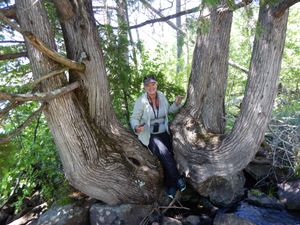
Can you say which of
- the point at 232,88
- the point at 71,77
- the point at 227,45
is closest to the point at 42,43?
the point at 71,77

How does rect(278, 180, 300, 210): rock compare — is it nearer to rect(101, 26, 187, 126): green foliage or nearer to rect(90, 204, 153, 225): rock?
rect(90, 204, 153, 225): rock

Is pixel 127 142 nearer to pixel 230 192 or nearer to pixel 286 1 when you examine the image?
pixel 230 192

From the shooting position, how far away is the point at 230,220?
168 inches

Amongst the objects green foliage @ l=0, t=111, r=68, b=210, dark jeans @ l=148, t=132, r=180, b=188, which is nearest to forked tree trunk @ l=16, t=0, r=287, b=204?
dark jeans @ l=148, t=132, r=180, b=188

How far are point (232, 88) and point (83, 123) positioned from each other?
17.4ft

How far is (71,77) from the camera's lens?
3975 millimetres

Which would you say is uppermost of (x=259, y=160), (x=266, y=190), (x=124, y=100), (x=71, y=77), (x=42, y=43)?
(x=42, y=43)

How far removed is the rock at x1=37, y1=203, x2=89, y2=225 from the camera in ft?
15.1

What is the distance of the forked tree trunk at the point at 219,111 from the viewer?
12.3 ft

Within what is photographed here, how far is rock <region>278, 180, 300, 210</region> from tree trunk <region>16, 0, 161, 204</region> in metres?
2.21

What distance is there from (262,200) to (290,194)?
0.47m

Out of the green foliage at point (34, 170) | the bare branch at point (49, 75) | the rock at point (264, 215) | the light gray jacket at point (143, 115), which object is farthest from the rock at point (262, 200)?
the bare branch at point (49, 75)

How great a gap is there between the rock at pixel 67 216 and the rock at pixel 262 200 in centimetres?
272

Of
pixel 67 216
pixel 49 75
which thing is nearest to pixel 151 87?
pixel 49 75
